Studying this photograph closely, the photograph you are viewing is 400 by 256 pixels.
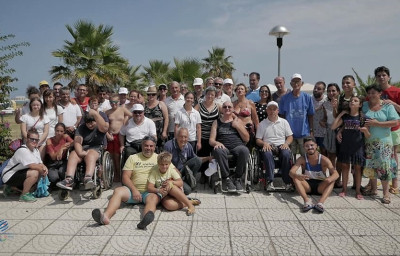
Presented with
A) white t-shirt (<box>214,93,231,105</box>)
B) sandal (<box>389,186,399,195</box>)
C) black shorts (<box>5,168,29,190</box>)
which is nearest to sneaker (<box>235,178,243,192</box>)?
white t-shirt (<box>214,93,231,105</box>)

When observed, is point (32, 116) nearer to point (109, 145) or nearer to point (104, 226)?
point (109, 145)

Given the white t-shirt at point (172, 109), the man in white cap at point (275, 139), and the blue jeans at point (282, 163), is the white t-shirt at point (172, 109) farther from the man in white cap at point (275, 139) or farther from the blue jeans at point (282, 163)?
the blue jeans at point (282, 163)

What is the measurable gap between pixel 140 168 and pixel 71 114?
2138 millimetres

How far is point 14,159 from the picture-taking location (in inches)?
181

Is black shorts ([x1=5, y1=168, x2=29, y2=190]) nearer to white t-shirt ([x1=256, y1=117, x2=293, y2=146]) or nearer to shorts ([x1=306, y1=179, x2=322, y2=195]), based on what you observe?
white t-shirt ([x1=256, y1=117, x2=293, y2=146])

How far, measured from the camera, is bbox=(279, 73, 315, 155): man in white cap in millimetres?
5254

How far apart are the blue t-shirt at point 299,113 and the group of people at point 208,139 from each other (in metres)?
0.02

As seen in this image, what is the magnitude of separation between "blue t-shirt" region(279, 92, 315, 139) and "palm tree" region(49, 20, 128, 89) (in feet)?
26.2

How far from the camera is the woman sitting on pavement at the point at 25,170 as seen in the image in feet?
15.1

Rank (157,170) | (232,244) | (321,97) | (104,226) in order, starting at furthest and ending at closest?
(321,97) → (157,170) → (104,226) → (232,244)

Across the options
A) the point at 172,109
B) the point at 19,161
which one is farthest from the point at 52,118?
the point at 172,109

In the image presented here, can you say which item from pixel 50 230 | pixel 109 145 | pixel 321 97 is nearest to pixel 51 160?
pixel 109 145

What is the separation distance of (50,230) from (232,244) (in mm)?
2062

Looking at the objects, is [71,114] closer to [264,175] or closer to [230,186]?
[230,186]
